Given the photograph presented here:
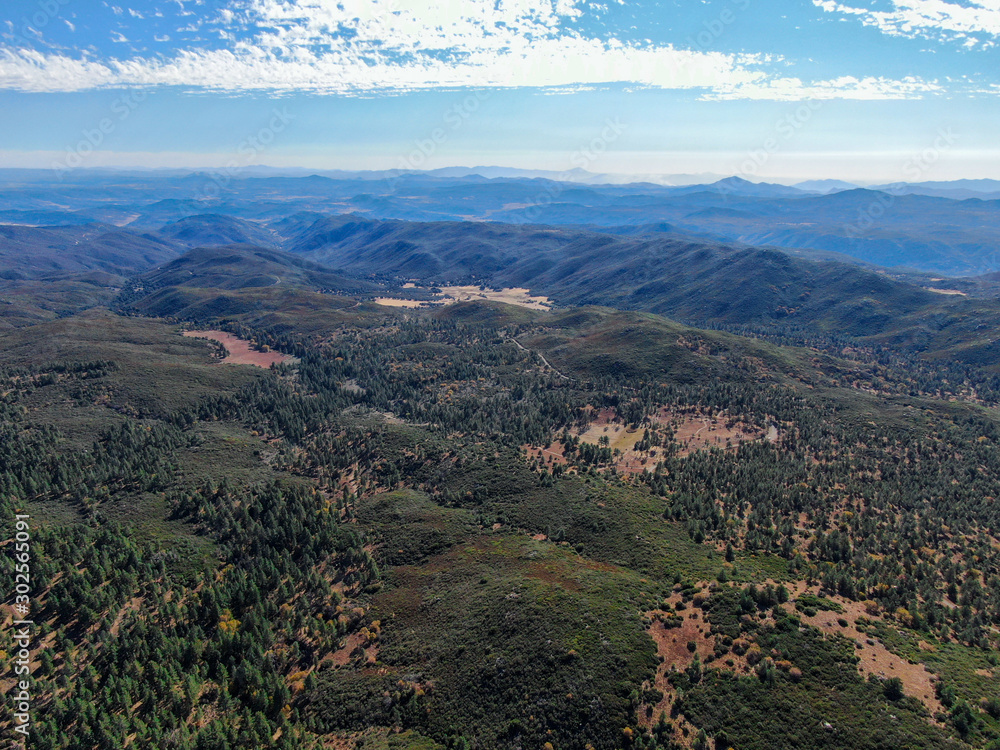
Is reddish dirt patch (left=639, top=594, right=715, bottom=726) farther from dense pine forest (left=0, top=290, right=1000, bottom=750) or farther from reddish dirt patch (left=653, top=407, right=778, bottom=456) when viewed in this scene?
reddish dirt patch (left=653, top=407, right=778, bottom=456)

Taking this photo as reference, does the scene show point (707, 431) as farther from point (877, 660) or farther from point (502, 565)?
point (877, 660)

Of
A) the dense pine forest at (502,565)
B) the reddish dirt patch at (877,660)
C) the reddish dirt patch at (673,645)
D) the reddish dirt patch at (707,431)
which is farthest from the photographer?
the reddish dirt patch at (707,431)

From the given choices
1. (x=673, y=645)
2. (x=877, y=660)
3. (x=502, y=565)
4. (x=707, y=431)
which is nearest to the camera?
(x=877, y=660)

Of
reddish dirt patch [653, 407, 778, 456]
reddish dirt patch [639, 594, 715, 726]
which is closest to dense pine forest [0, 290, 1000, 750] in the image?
reddish dirt patch [639, 594, 715, 726]

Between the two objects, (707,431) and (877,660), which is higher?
(877,660)

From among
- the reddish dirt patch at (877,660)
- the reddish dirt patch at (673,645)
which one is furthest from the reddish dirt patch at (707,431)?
the reddish dirt patch at (673,645)

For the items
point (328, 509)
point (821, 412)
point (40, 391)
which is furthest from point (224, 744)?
point (821, 412)

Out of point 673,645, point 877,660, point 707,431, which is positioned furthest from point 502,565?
point 707,431

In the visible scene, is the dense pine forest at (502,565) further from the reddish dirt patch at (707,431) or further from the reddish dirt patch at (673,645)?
the reddish dirt patch at (707,431)

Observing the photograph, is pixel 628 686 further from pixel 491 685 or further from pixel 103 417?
pixel 103 417
